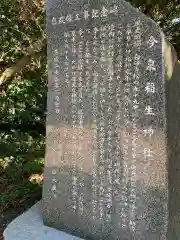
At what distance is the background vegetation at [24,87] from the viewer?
4.29 m

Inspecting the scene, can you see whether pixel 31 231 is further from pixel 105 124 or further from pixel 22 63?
pixel 22 63

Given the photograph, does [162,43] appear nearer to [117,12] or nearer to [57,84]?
[117,12]

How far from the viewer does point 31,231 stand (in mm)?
3135

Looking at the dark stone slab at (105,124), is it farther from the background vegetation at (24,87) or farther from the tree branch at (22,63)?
the tree branch at (22,63)

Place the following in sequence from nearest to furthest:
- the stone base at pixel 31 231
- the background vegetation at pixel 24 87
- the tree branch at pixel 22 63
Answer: the stone base at pixel 31 231
the background vegetation at pixel 24 87
the tree branch at pixel 22 63

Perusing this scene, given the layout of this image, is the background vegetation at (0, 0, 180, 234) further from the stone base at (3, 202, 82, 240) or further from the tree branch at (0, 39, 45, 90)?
the stone base at (3, 202, 82, 240)

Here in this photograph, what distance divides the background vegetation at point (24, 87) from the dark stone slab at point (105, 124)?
3.06 ft

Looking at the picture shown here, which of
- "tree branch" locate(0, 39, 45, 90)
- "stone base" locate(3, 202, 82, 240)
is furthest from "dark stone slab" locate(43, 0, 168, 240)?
"tree branch" locate(0, 39, 45, 90)

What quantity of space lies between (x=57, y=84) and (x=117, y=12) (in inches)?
25.8

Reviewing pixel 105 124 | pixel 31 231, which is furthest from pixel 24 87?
pixel 105 124

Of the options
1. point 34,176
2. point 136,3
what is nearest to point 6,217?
point 34,176

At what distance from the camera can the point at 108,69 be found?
9.18 ft

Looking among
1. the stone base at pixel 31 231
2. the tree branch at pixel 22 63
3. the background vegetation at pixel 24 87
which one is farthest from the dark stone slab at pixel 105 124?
the tree branch at pixel 22 63

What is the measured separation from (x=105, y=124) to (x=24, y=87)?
3752mm
